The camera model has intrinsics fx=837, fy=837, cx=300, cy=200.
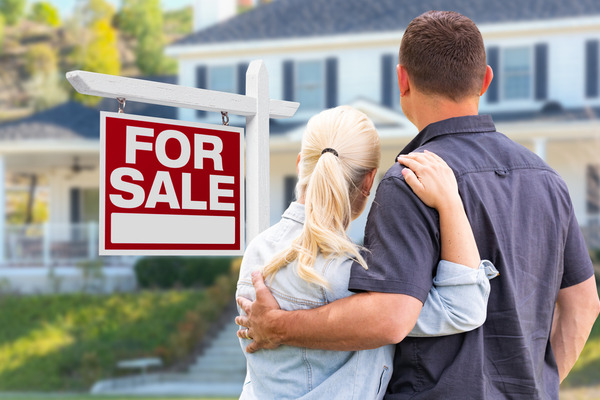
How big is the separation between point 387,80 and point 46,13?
4441 centimetres

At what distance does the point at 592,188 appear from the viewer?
19.0m

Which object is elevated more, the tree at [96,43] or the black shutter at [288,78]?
the tree at [96,43]

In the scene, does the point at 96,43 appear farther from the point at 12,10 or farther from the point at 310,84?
the point at 310,84

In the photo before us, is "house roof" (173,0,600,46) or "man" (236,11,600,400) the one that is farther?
"house roof" (173,0,600,46)

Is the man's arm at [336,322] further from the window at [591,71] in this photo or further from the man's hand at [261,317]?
the window at [591,71]

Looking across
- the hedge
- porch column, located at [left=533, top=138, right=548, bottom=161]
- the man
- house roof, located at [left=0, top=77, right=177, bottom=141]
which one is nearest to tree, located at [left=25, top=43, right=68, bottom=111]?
house roof, located at [left=0, top=77, right=177, bottom=141]

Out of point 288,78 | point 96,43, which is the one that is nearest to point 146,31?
point 96,43

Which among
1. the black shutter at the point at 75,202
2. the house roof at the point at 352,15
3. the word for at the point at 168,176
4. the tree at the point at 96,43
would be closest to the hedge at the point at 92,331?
the black shutter at the point at 75,202

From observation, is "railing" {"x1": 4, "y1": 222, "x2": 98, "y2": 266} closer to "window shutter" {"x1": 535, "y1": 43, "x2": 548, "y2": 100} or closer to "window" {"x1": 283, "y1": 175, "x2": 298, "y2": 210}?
"window" {"x1": 283, "y1": 175, "x2": 298, "y2": 210}

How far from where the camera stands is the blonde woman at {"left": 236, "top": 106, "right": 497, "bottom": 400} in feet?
6.59

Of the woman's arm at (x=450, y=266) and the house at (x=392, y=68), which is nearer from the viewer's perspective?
the woman's arm at (x=450, y=266)

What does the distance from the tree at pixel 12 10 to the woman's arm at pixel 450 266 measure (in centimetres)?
6065

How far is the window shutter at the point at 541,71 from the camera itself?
19.0 meters

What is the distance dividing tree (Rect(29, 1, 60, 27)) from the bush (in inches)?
1695
